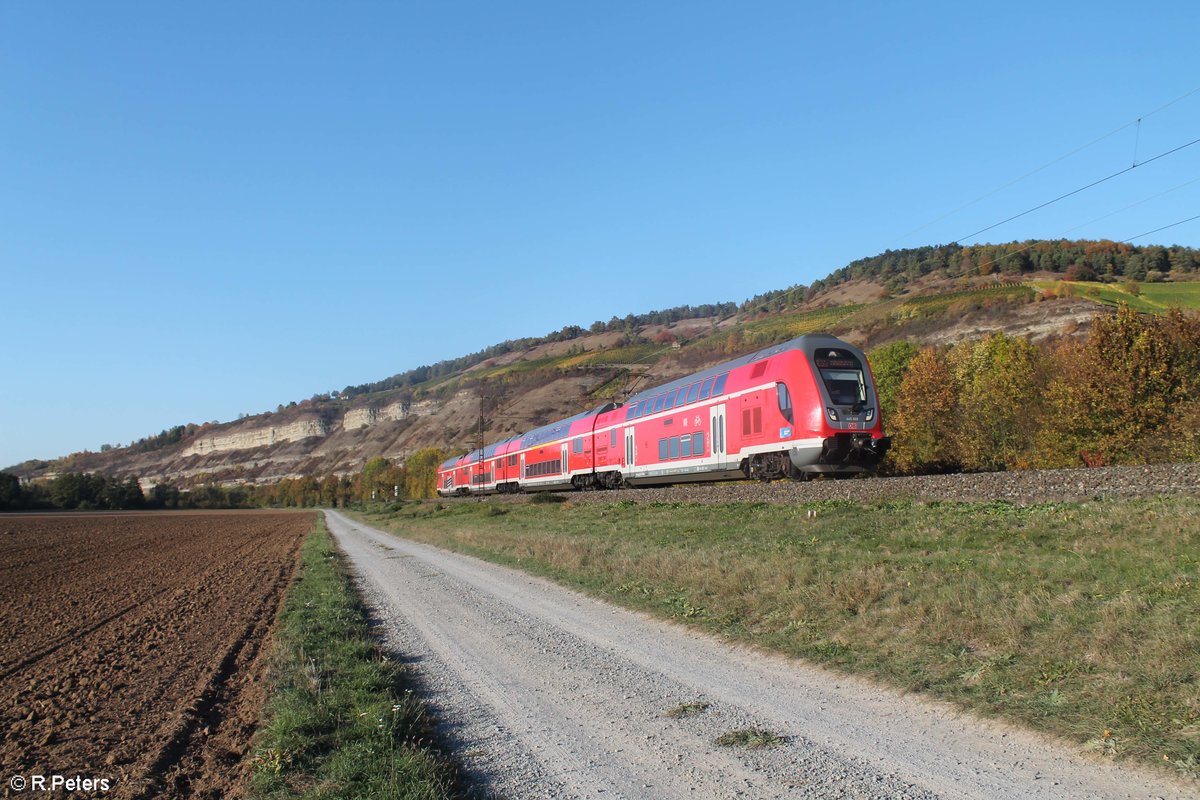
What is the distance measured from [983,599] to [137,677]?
10826mm

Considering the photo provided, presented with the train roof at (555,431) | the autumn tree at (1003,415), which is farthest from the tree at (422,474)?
the autumn tree at (1003,415)

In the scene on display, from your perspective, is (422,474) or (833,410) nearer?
(833,410)

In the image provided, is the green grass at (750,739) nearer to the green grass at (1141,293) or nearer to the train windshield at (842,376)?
the train windshield at (842,376)

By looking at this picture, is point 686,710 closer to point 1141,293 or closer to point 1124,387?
point 1124,387

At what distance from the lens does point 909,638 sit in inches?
355

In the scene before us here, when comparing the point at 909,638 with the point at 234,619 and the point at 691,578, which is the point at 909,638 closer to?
the point at 691,578

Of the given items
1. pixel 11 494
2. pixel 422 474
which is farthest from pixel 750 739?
pixel 11 494

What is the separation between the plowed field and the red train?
15.6 m

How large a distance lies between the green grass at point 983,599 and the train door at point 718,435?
34.2 ft

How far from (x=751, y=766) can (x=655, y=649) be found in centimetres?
426

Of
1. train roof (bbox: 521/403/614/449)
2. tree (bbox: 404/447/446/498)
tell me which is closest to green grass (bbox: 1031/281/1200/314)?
train roof (bbox: 521/403/614/449)

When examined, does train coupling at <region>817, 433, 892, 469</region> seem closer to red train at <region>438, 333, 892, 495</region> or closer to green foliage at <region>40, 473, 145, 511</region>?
red train at <region>438, 333, 892, 495</region>

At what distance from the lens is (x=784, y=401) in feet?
83.7

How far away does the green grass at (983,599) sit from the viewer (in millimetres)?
6609
